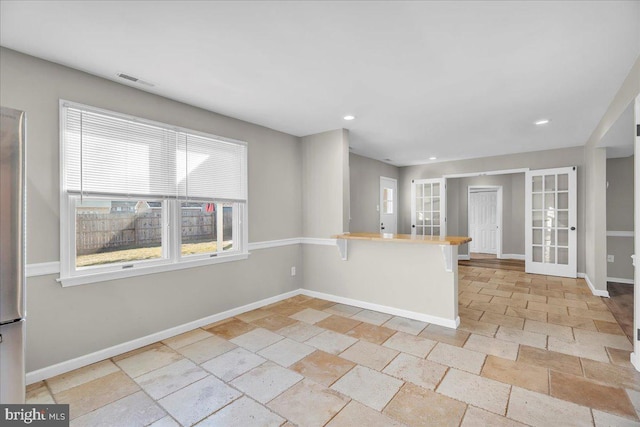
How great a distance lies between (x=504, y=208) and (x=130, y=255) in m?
8.33

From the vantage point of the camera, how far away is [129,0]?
1.68 metres

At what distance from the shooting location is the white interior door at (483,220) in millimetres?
8703

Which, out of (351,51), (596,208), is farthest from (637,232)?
(596,208)

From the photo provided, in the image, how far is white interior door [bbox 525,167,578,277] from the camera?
5.56 meters

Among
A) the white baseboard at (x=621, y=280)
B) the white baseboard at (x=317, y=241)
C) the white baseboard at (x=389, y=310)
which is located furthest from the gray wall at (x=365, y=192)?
the white baseboard at (x=621, y=280)

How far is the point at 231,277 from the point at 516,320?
345 centimetres

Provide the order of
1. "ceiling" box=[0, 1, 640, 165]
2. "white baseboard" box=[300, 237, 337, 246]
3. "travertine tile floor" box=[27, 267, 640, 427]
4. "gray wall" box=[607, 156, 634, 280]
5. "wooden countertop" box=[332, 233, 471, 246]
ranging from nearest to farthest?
1. "ceiling" box=[0, 1, 640, 165]
2. "travertine tile floor" box=[27, 267, 640, 427]
3. "wooden countertop" box=[332, 233, 471, 246]
4. "white baseboard" box=[300, 237, 337, 246]
5. "gray wall" box=[607, 156, 634, 280]

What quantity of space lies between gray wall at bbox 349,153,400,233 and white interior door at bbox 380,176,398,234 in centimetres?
19

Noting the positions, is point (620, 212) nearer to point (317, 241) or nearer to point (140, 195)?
point (317, 241)

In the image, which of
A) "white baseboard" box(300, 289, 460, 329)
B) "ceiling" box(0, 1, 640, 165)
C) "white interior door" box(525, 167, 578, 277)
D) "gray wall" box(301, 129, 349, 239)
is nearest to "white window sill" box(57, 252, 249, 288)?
"gray wall" box(301, 129, 349, 239)

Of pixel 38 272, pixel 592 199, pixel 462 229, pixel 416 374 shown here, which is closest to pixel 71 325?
pixel 38 272

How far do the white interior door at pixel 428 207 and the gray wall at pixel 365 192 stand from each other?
1.06 m

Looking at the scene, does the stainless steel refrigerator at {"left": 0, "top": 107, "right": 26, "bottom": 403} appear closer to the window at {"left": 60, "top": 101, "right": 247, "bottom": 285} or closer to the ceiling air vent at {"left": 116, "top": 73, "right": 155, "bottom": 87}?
the window at {"left": 60, "top": 101, "right": 247, "bottom": 285}

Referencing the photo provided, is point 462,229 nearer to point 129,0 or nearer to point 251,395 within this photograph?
point 251,395
